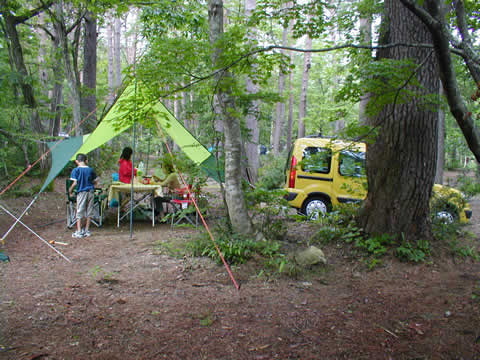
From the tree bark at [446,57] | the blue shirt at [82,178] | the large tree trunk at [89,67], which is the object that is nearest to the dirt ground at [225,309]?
the blue shirt at [82,178]

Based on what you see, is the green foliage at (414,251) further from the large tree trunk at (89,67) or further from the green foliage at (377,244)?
the large tree trunk at (89,67)

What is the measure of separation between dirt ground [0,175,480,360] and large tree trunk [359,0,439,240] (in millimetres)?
605

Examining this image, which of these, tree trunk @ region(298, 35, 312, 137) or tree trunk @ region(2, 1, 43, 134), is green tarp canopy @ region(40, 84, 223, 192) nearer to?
tree trunk @ region(2, 1, 43, 134)

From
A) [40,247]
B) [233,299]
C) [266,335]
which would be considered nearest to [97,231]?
[40,247]

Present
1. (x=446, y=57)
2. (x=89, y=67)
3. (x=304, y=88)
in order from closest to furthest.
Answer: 1. (x=446, y=57)
2. (x=89, y=67)
3. (x=304, y=88)

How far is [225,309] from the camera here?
10.8 feet

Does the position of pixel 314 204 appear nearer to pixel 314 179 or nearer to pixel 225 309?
pixel 314 179

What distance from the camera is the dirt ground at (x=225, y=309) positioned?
8.55ft

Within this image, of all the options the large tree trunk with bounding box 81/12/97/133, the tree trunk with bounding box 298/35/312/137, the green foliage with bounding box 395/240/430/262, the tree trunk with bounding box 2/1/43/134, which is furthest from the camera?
the tree trunk with bounding box 298/35/312/137

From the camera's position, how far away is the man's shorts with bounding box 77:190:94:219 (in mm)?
6215

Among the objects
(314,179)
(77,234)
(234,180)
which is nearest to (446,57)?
(234,180)

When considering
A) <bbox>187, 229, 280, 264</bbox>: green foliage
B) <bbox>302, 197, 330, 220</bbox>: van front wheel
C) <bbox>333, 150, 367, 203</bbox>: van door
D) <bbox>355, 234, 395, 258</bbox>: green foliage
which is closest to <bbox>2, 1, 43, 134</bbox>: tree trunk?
<bbox>187, 229, 280, 264</bbox>: green foliage

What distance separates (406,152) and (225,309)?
319cm

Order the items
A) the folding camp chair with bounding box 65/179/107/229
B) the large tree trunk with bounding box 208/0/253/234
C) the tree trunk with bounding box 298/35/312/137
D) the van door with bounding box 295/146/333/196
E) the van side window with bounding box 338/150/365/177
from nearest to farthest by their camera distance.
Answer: the large tree trunk with bounding box 208/0/253/234, the van side window with bounding box 338/150/365/177, the folding camp chair with bounding box 65/179/107/229, the van door with bounding box 295/146/333/196, the tree trunk with bounding box 298/35/312/137
